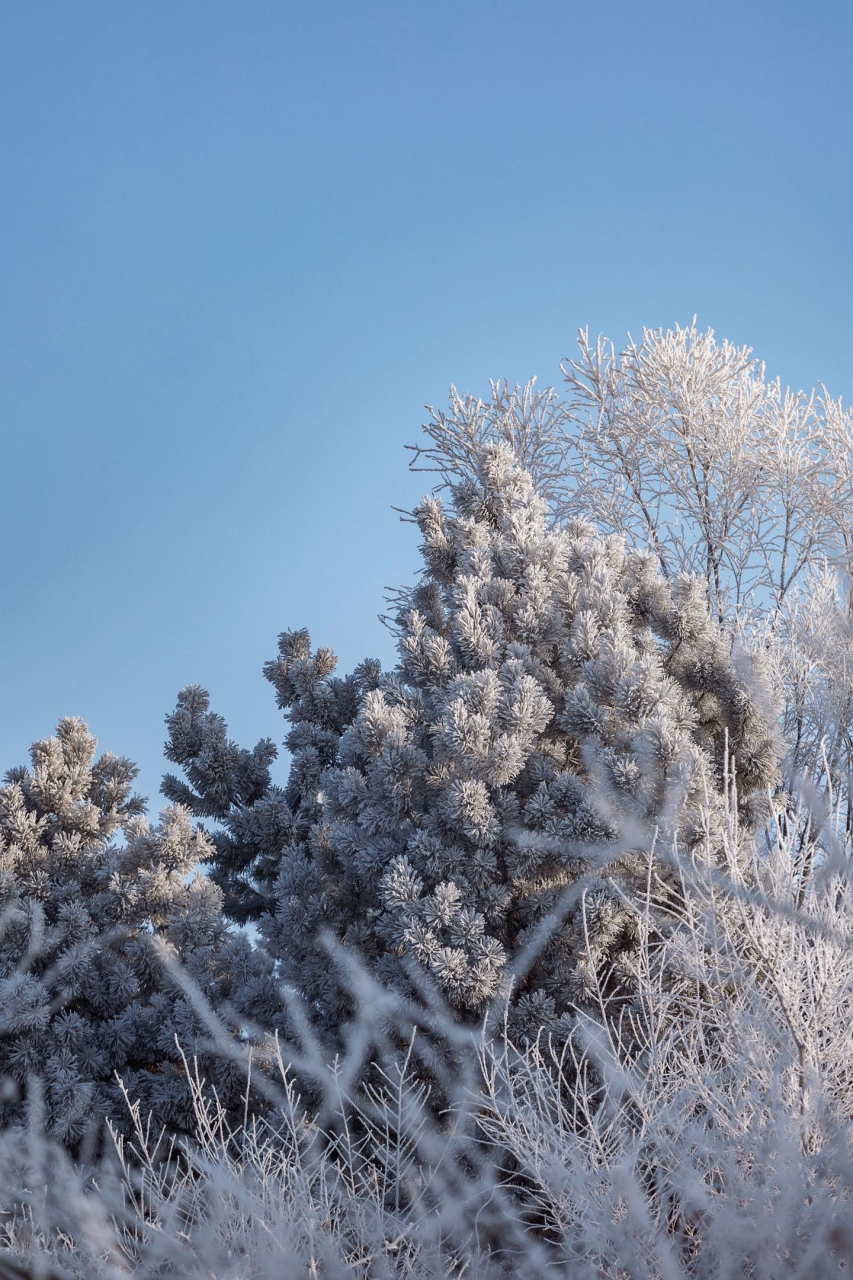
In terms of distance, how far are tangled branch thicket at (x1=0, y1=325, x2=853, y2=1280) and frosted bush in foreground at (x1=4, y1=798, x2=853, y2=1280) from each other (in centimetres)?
4

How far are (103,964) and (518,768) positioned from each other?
4.27 meters

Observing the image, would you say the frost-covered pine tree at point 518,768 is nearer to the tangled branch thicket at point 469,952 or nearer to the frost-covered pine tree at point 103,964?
the tangled branch thicket at point 469,952

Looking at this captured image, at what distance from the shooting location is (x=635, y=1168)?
3.87 metres

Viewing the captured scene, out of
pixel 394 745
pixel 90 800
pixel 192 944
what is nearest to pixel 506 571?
pixel 394 745

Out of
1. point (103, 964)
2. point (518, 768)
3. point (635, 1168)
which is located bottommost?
point (635, 1168)

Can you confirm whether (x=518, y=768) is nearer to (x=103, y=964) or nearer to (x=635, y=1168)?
(x=635, y=1168)

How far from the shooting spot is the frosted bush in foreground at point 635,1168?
134 inches

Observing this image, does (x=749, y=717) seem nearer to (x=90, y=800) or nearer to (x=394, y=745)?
(x=394, y=745)

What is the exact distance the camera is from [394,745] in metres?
6.62

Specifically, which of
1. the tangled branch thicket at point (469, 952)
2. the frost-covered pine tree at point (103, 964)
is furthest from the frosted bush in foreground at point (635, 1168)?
the frost-covered pine tree at point (103, 964)

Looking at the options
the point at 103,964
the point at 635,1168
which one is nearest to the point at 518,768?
the point at 635,1168

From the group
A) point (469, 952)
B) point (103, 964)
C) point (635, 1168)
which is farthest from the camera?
point (103, 964)

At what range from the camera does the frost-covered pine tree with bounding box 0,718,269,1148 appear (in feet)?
24.4

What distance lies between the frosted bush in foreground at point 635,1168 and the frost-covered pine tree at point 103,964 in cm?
144
